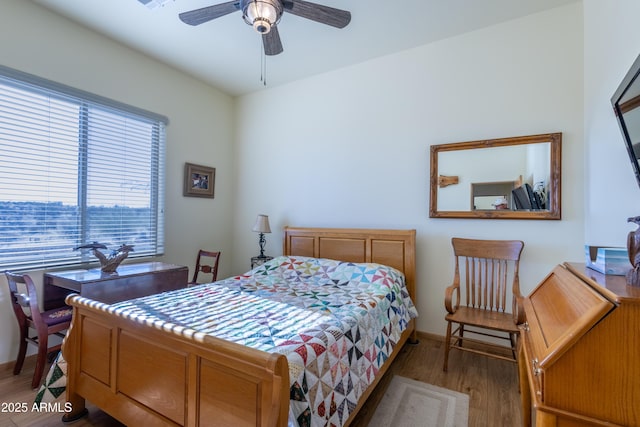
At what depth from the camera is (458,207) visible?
267cm

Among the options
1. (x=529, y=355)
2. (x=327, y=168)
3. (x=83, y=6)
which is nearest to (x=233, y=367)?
(x=529, y=355)

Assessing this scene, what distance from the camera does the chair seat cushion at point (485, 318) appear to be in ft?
6.79

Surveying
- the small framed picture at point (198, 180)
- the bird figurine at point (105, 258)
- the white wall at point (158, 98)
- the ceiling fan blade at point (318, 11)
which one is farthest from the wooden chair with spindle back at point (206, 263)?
the ceiling fan blade at point (318, 11)

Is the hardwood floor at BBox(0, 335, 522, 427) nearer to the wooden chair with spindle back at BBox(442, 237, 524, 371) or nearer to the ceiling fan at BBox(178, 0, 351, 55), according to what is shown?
the wooden chair with spindle back at BBox(442, 237, 524, 371)

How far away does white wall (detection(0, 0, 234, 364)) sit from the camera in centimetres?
225

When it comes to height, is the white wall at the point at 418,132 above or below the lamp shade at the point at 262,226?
above

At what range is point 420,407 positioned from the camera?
184 centimetres

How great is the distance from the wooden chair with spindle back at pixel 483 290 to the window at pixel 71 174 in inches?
123

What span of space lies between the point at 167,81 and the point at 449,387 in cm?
405

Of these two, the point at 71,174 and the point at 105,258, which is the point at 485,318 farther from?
the point at 71,174

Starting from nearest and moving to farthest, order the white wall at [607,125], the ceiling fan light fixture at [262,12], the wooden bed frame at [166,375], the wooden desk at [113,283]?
the wooden bed frame at [166,375]
the white wall at [607,125]
the ceiling fan light fixture at [262,12]
the wooden desk at [113,283]

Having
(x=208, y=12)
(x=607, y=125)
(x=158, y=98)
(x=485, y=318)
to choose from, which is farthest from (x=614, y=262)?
(x=158, y=98)

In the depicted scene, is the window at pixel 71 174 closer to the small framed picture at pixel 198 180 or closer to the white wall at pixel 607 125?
the small framed picture at pixel 198 180

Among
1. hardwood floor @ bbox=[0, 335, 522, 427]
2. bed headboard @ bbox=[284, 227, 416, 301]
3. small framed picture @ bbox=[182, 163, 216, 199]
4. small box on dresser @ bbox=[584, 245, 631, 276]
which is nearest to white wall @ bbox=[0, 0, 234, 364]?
small framed picture @ bbox=[182, 163, 216, 199]
